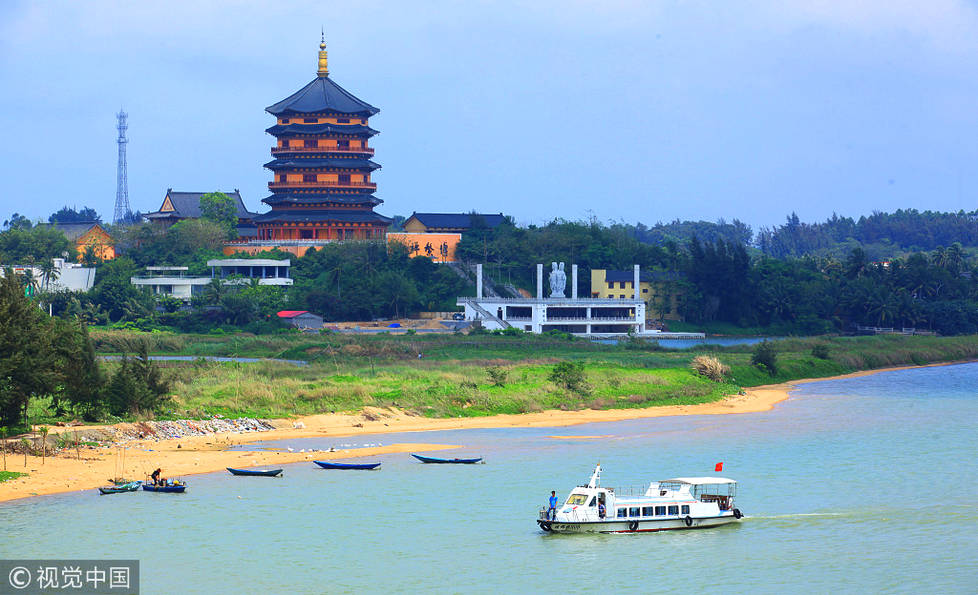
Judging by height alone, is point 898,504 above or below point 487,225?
below

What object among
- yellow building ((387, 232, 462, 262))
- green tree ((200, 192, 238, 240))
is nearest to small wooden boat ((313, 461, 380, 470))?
yellow building ((387, 232, 462, 262))

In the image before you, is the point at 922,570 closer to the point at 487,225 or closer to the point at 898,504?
the point at 898,504

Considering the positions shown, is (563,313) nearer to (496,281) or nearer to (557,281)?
(557,281)

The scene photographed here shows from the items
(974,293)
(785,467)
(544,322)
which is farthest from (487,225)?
(785,467)

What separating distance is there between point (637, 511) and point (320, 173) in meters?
90.5

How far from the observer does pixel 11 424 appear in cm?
4241

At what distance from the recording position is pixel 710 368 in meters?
69.8

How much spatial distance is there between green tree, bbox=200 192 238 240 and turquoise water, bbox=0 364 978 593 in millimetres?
81218

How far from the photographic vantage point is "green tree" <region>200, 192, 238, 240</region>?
12550 centimetres

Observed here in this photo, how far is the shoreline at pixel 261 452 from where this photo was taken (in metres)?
37.8

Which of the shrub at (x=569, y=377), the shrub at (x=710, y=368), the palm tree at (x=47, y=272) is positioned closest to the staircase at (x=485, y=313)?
the shrub at (x=710, y=368)

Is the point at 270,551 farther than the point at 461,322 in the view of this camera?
No

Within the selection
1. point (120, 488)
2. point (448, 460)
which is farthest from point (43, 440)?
point (448, 460)

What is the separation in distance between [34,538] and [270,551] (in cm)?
618
